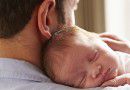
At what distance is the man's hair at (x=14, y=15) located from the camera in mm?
891

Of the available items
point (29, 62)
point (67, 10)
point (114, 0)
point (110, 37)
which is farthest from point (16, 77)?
point (114, 0)

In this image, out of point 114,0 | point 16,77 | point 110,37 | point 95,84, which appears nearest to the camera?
point 16,77

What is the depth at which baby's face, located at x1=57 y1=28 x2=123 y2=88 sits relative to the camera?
0.99 m

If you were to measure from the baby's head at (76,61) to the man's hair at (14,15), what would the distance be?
14cm

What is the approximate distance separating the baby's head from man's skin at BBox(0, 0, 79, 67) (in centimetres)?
5

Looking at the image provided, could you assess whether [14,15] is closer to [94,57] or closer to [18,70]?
[18,70]

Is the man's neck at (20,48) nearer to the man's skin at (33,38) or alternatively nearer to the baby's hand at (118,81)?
the man's skin at (33,38)

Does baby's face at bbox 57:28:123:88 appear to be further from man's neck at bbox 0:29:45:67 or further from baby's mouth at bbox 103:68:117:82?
man's neck at bbox 0:29:45:67

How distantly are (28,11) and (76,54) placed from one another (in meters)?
0.22

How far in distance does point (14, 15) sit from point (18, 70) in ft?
0.51

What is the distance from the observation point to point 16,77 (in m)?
0.88

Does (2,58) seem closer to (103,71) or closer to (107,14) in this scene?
(103,71)

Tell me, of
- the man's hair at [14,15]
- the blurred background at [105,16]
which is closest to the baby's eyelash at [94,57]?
the man's hair at [14,15]

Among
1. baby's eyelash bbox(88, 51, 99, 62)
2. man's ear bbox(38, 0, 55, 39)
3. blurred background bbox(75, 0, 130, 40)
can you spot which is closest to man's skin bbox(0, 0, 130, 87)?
man's ear bbox(38, 0, 55, 39)
